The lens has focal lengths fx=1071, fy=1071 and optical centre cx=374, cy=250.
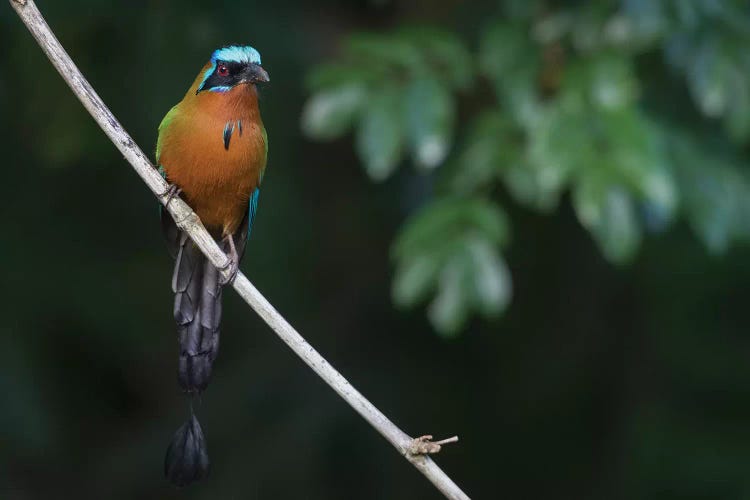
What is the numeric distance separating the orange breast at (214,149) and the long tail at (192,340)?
0.24 m

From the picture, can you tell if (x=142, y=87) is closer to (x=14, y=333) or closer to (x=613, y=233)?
(x=14, y=333)

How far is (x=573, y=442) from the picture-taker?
235 inches

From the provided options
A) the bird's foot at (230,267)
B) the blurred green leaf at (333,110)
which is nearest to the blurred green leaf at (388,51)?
the blurred green leaf at (333,110)

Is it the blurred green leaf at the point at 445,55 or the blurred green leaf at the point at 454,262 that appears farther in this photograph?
the blurred green leaf at the point at 445,55

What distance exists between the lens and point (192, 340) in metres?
3.60

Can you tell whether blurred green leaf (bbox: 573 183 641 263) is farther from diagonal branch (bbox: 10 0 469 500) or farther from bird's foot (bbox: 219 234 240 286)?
diagonal branch (bbox: 10 0 469 500)

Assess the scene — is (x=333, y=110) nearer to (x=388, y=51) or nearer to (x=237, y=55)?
(x=388, y=51)

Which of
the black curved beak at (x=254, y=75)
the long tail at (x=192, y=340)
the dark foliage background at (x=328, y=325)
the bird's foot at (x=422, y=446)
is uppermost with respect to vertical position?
the black curved beak at (x=254, y=75)

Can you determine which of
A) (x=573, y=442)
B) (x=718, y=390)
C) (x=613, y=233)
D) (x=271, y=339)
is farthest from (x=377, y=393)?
(x=613, y=233)

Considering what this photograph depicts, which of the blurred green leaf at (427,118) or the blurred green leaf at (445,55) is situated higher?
the blurred green leaf at (445,55)

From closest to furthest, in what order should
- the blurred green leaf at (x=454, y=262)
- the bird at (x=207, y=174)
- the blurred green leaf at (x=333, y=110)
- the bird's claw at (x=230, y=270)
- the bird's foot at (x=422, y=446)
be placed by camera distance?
the bird's foot at (x=422, y=446), the bird's claw at (x=230, y=270), the bird at (x=207, y=174), the blurred green leaf at (x=454, y=262), the blurred green leaf at (x=333, y=110)

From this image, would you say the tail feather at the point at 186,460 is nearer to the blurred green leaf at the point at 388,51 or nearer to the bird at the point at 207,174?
the bird at the point at 207,174

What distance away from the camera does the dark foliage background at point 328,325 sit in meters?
5.10

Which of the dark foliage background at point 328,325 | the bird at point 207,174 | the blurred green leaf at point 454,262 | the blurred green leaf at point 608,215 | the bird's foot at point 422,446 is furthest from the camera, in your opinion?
the dark foliage background at point 328,325
